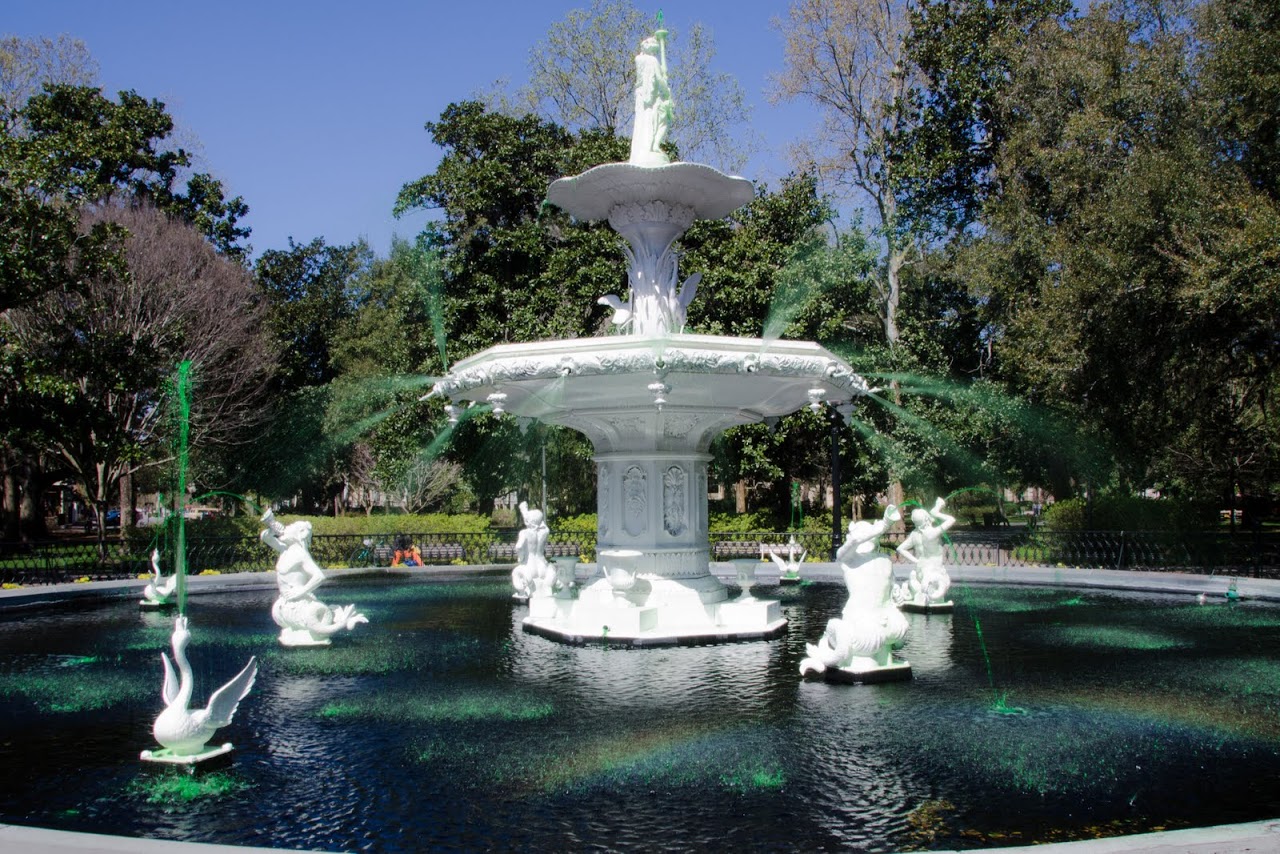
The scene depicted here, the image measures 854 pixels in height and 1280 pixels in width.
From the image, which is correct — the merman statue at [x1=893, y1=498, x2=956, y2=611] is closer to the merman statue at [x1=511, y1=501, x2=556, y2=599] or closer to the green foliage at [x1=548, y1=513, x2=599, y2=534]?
the merman statue at [x1=511, y1=501, x2=556, y2=599]

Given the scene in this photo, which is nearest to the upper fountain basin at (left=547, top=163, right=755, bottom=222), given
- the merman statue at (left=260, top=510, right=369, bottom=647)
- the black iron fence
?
the merman statue at (left=260, top=510, right=369, bottom=647)

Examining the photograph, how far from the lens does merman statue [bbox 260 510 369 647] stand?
38.1 ft

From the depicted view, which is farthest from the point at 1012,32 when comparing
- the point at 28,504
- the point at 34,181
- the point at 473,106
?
the point at 28,504

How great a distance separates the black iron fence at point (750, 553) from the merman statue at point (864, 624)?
10.6 metres

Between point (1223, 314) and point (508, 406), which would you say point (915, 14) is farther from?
point (508, 406)

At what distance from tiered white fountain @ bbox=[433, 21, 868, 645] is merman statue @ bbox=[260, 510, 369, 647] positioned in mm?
2579

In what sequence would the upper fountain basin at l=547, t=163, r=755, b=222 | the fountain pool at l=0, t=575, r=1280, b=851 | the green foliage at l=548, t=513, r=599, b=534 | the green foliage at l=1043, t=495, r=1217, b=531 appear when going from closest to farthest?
the fountain pool at l=0, t=575, r=1280, b=851 < the upper fountain basin at l=547, t=163, r=755, b=222 < the green foliage at l=1043, t=495, r=1217, b=531 < the green foliage at l=548, t=513, r=599, b=534

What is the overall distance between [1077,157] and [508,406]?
20072mm

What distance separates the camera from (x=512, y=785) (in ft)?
20.7

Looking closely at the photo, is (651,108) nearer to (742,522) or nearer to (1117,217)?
(1117,217)

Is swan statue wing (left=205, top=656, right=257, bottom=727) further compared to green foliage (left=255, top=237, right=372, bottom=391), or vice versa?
green foliage (left=255, top=237, right=372, bottom=391)

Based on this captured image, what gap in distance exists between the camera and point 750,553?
27312 millimetres

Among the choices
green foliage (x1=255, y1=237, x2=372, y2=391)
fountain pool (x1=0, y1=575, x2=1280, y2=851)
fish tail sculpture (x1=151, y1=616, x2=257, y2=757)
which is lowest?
fountain pool (x1=0, y1=575, x2=1280, y2=851)

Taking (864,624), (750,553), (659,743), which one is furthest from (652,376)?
(750,553)
